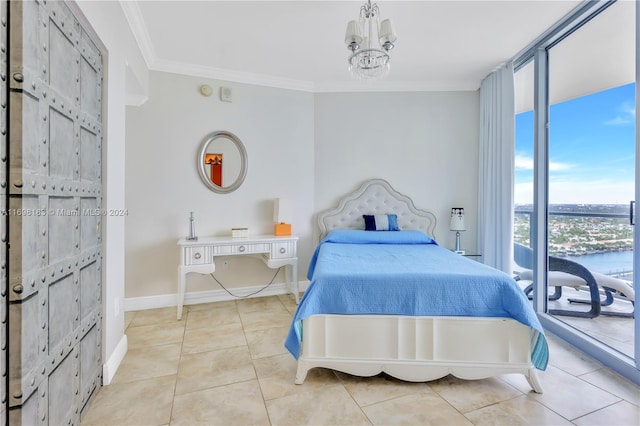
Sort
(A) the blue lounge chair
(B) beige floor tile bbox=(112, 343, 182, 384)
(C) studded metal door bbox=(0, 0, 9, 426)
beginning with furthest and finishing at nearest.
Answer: (A) the blue lounge chair → (B) beige floor tile bbox=(112, 343, 182, 384) → (C) studded metal door bbox=(0, 0, 9, 426)

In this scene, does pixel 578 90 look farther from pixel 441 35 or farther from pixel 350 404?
pixel 350 404

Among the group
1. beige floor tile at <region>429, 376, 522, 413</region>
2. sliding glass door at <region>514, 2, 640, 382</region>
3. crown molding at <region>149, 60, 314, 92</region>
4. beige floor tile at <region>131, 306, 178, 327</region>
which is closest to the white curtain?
sliding glass door at <region>514, 2, 640, 382</region>

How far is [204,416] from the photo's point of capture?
1.63m

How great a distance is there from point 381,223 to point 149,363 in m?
2.68

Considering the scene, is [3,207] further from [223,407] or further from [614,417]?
[614,417]

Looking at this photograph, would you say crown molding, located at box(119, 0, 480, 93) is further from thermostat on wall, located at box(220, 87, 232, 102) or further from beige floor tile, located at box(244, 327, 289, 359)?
beige floor tile, located at box(244, 327, 289, 359)

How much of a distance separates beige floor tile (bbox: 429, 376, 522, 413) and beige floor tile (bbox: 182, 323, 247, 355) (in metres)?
1.50

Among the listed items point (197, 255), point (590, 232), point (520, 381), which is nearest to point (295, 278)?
point (197, 255)

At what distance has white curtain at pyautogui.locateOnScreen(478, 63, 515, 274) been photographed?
3.26 meters

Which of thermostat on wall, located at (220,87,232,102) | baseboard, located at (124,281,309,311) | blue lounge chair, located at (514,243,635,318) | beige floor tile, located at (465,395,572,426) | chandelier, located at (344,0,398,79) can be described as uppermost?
thermostat on wall, located at (220,87,232,102)

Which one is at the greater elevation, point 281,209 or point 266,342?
point 281,209

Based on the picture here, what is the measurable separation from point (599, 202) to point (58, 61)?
3.59 meters

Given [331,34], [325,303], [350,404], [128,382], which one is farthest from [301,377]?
[331,34]

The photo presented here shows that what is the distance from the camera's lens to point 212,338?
8.48 ft
